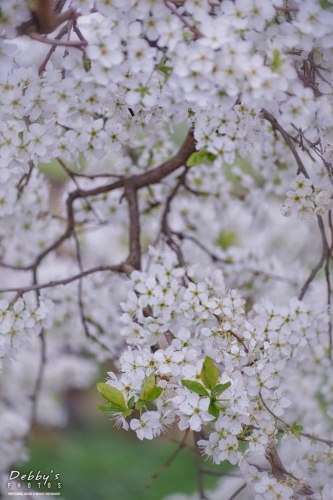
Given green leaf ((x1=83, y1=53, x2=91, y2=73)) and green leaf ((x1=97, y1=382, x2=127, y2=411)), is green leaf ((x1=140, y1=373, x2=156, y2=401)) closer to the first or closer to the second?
green leaf ((x1=97, y1=382, x2=127, y2=411))

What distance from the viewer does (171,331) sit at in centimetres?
121

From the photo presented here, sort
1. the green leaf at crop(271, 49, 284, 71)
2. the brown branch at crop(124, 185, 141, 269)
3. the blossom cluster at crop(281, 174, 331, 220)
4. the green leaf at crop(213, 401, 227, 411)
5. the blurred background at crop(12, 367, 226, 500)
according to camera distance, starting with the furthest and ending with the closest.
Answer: the blurred background at crop(12, 367, 226, 500) → the brown branch at crop(124, 185, 141, 269) → the blossom cluster at crop(281, 174, 331, 220) → the green leaf at crop(213, 401, 227, 411) → the green leaf at crop(271, 49, 284, 71)

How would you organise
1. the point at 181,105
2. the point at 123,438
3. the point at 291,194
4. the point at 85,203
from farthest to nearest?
1. the point at 123,438
2. the point at 85,203
3. the point at 291,194
4. the point at 181,105

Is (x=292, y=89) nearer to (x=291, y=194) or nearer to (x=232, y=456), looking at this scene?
(x=291, y=194)

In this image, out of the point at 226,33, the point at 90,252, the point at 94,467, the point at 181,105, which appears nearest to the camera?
the point at 226,33

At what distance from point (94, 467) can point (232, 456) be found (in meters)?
2.11

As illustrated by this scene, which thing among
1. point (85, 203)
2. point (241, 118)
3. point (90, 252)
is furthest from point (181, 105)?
point (90, 252)

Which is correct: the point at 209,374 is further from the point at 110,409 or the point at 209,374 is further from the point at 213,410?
the point at 110,409

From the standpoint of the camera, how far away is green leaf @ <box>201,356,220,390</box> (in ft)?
3.10

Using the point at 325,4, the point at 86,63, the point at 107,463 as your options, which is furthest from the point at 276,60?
the point at 107,463

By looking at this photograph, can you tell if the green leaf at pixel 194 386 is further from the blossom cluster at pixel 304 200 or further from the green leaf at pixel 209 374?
the blossom cluster at pixel 304 200

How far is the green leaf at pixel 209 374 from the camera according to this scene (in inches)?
37.3

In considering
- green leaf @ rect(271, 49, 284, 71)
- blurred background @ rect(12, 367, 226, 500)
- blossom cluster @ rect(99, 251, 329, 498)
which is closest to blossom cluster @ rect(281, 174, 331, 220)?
blossom cluster @ rect(99, 251, 329, 498)

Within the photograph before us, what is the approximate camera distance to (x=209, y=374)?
0.95m
